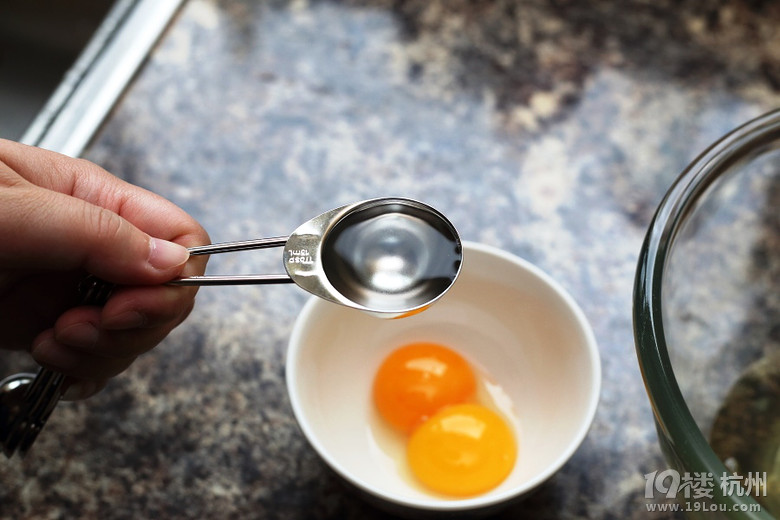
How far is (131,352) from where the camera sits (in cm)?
84

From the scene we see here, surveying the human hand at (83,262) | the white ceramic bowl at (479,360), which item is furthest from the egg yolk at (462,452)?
the human hand at (83,262)

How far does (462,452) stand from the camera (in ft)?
2.78

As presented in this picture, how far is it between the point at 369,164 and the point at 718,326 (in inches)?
21.8

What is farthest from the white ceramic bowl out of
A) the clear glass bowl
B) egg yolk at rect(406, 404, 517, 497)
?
the clear glass bowl

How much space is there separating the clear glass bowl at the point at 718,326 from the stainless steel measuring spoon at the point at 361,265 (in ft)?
0.69

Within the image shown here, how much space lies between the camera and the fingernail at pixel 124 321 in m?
0.77

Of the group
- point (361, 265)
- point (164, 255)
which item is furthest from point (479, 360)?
point (164, 255)

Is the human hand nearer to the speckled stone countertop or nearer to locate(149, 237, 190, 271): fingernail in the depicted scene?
locate(149, 237, 190, 271): fingernail

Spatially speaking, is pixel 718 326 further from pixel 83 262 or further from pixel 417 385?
pixel 83 262

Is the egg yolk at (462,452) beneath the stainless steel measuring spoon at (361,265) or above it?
beneath

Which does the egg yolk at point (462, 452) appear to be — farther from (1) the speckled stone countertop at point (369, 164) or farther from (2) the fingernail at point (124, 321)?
(2) the fingernail at point (124, 321)

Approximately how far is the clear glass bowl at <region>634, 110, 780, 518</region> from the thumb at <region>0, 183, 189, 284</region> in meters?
0.48

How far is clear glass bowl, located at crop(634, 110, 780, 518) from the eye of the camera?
0.65 meters

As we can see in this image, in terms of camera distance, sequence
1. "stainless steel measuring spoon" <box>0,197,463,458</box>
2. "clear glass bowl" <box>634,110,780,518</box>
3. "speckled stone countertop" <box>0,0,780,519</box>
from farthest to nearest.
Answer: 1. "speckled stone countertop" <box>0,0,780,519</box>
2. "stainless steel measuring spoon" <box>0,197,463,458</box>
3. "clear glass bowl" <box>634,110,780,518</box>
